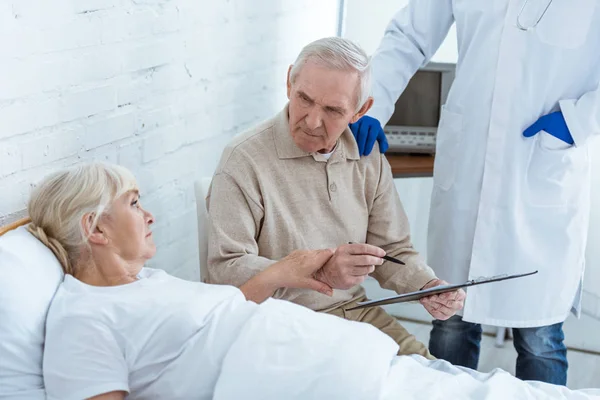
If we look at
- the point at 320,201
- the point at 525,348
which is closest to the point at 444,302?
the point at 320,201

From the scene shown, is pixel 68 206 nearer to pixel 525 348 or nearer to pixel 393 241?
pixel 393 241

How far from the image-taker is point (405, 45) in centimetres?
231

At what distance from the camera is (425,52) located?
92.5 inches

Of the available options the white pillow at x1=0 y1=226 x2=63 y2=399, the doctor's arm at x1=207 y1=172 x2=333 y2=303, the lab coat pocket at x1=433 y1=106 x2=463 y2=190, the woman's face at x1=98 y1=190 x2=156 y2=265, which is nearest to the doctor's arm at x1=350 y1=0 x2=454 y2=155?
the lab coat pocket at x1=433 y1=106 x2=463 y2=190

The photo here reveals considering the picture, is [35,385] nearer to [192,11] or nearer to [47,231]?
[47,231]

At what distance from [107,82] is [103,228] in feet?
1.60

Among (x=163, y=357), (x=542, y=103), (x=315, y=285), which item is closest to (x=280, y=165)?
(x=315, y=285)

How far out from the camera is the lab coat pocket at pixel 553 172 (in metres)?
2.11

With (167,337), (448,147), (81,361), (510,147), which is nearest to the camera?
(81,361)

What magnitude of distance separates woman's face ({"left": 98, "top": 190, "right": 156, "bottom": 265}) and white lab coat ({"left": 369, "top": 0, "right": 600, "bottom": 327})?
85 centimetres

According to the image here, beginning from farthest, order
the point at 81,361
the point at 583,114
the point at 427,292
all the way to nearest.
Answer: the point at 583,114
the point at 427,292
the point at 81,361

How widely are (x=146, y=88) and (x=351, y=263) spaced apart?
733mm

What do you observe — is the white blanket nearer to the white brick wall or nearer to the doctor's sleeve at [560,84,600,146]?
the white brick wall

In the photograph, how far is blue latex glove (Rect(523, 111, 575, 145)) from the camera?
2066 millimetres
